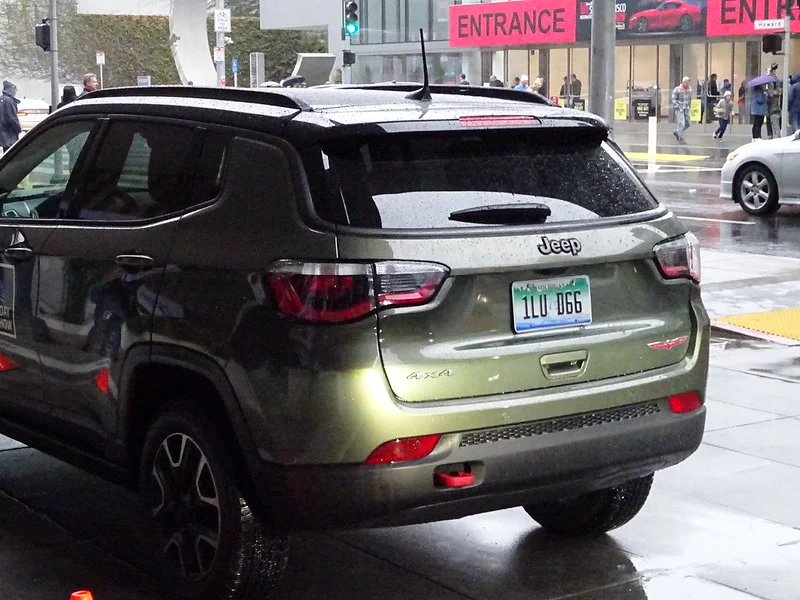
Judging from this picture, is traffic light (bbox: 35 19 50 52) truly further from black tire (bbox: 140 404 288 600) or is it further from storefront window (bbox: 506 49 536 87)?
black tire (bbox: 140 404 288 600)

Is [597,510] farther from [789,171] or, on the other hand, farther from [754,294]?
[789,171]

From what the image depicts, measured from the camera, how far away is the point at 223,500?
4.36m

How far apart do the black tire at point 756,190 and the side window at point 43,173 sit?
14.2 metres

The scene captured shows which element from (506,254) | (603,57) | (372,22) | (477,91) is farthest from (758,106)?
(506,254)

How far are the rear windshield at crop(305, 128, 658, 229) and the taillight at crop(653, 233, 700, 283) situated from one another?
174 millimetres

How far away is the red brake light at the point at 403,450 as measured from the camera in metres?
4.07

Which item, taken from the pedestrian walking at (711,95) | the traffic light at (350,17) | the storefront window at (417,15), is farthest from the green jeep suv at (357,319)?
the storefront window at (417,15)

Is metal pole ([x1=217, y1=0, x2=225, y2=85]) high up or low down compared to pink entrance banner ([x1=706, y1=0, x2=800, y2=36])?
down

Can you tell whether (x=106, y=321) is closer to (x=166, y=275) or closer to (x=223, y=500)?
(x=166, y=275)

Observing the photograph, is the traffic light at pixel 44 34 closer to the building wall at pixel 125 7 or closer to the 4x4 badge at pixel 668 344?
the 4x4 badge at pixel 668 344

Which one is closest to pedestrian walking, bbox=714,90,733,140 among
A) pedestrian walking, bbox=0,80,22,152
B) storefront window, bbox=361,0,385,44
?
pedestrian walking, bbox=0,80,22,152

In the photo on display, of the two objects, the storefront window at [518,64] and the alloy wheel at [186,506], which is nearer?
the alloy wheel at [186,506]

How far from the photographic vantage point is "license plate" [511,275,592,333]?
4.30 m

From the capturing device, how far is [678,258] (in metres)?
4.72
